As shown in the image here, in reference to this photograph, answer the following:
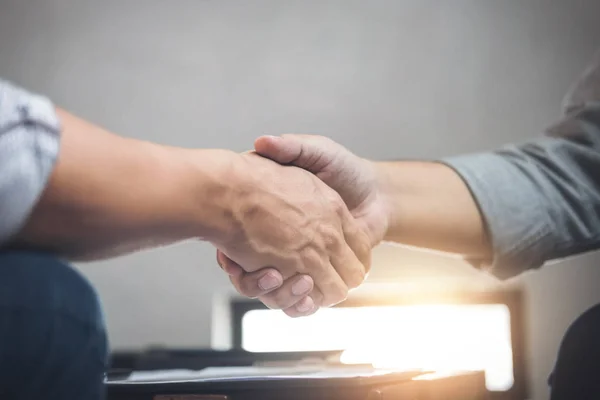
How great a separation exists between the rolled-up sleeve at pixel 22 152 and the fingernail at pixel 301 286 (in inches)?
19.5

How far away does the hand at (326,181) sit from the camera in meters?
0.78

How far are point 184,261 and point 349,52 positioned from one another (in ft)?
2.40

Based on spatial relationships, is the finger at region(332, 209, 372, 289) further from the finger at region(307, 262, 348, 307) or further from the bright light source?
the bright light source

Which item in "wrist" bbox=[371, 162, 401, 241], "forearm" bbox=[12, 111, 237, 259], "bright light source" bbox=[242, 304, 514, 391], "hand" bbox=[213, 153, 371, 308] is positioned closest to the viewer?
"forearm" bbox=[12, 111, 237, 259]

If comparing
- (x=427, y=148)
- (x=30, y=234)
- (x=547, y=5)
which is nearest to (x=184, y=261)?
(x=427, y=148)

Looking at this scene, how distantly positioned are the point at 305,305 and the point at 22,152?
22.1 inches

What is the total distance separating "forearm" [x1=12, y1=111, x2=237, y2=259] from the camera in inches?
14.9

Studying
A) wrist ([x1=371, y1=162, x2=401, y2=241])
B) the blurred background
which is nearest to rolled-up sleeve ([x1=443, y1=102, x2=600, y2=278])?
wrist ([x1=371, y1=162, x2=401, y2=241])

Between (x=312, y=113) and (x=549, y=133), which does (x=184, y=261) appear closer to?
(x=312, y=113)

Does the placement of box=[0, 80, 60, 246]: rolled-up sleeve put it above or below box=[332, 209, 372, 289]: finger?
above

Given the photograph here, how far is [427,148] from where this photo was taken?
175 cm

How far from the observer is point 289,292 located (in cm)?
81

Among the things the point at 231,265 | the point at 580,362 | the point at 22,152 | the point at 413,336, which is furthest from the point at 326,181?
the point at 413,336

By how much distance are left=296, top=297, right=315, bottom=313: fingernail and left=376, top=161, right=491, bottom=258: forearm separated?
0.16 m
